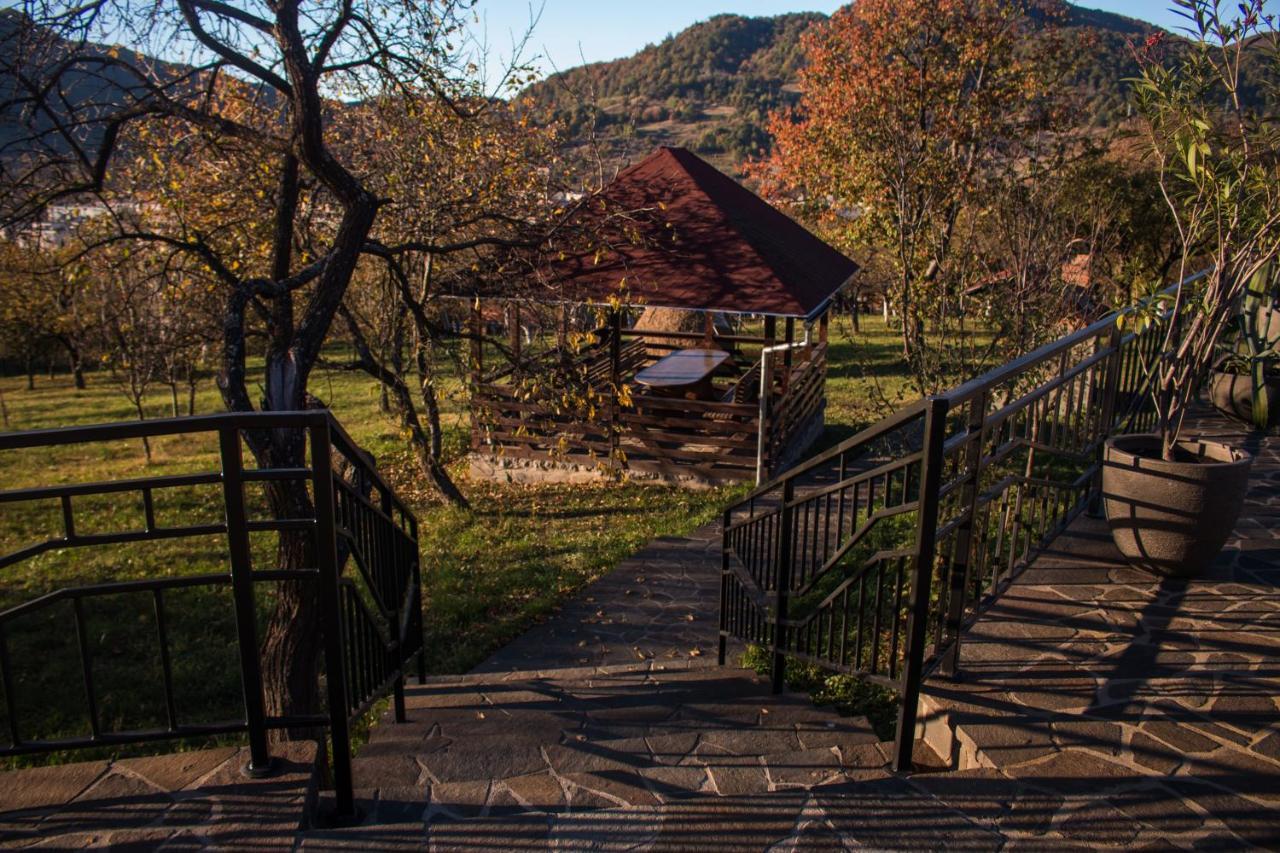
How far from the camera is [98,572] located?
390 inches

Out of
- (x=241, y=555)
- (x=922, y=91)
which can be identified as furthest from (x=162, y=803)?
(x=922, y=91)

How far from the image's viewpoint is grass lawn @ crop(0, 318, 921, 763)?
22.9ft

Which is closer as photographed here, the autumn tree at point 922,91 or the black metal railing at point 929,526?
the black metal railing at point 929,526

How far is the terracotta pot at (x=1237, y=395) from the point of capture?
7828mm

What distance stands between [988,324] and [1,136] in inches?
387

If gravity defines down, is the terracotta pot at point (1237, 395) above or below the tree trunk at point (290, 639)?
above

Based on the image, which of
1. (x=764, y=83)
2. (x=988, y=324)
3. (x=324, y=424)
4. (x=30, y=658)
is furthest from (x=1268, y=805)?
(x=764, y=83)

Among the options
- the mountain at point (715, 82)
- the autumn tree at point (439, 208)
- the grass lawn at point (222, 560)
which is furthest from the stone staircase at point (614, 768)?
the mountain at point (715, 82)

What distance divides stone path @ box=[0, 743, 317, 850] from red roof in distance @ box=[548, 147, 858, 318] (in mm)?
8805

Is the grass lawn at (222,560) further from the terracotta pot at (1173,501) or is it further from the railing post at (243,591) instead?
the terracotta pot at (1173,501)

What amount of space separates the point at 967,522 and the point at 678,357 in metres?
12.5

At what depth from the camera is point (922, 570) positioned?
3295 mm

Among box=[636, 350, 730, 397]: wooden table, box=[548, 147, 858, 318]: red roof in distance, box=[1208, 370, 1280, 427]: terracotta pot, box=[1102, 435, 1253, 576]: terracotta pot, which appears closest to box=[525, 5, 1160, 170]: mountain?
box=[548, 147, 858, 318]: red roof in distance

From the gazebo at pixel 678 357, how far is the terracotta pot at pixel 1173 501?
7.40 m
